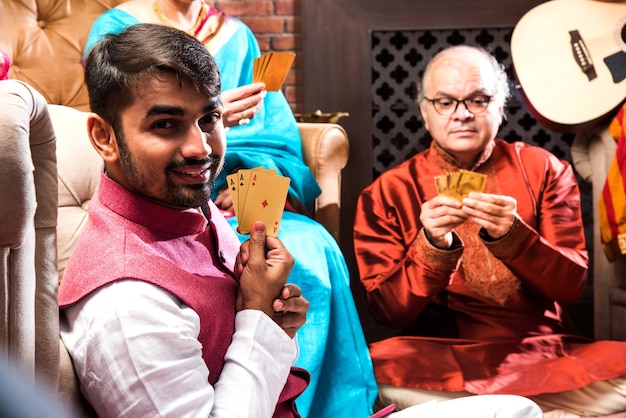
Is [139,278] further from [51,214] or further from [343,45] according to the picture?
[343,45]

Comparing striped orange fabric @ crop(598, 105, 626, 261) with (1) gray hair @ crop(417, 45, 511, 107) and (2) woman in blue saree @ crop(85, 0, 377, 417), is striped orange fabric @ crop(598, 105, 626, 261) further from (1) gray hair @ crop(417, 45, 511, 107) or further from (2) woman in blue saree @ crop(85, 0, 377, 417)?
(2) woman in blue saree @ crop(85, 0, 377, 417)

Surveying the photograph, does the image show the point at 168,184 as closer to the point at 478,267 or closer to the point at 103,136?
the point at 103,136

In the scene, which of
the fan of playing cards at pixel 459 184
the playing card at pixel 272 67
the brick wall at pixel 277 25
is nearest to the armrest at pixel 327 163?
the playing card at pixel 272 67

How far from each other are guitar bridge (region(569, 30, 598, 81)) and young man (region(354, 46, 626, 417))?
1.55 feet

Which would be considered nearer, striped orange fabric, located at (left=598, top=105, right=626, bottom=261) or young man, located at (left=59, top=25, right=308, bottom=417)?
young man, located at (left=59, top=25, right=308, bottom=417)

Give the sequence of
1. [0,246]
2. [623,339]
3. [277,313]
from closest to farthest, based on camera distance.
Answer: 1. [0,246]
2. [277,313]
3. [623,339]

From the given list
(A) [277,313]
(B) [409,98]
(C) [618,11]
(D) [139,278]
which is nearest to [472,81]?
(C) [618,11]

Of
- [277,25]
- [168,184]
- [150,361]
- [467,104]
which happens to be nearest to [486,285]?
[467,104]

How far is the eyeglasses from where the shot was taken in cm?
272

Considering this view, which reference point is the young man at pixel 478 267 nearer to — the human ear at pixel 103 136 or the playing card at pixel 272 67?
the playing card at pixel 272 67

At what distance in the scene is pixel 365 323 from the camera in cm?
390

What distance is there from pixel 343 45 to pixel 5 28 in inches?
60.2

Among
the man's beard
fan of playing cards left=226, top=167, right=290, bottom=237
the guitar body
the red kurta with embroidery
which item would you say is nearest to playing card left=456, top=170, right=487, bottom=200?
the red kurta with embroidery

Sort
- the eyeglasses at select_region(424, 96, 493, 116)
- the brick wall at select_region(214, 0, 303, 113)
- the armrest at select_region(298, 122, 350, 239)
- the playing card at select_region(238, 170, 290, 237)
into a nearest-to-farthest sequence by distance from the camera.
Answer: the playing card at select_region(238, 170, 290, 237) → the eyeglasses at select_region(424, 96, 493, 116) → the armrest at select_region(298, 122, 350, 239) → the brick wall at select_region(214, 0, 303, 113)
